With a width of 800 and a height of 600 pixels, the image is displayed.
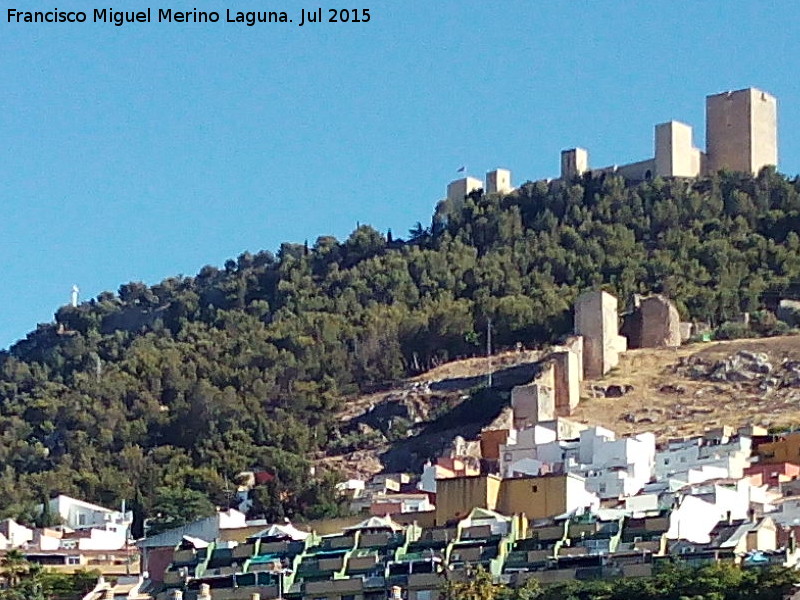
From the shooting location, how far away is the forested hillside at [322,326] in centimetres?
6041

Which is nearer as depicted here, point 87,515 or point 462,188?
point 87,515

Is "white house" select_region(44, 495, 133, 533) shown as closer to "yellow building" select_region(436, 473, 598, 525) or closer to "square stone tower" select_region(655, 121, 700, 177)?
"yellow building" select_region(436, 473, 598, 525)

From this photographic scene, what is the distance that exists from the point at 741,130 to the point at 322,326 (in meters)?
15.9

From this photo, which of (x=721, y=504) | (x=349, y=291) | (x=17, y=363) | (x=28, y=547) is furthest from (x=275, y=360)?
(x=721, y=504)

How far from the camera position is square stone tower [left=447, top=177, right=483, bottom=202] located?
276 ft

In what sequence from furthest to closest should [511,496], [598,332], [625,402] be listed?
[598,332], [625,402], [511,496]

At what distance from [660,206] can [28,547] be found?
1290 inches

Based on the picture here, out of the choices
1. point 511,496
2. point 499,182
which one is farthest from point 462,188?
point 511,496

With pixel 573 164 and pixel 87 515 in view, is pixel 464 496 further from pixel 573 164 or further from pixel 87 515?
pixel 573 164

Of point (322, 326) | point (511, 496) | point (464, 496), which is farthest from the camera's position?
point (322, 326)

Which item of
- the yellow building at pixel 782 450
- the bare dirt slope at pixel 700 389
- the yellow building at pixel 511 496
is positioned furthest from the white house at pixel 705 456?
the bare dirt slope at pixel 700 389

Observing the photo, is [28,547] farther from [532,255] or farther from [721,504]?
[532,255]

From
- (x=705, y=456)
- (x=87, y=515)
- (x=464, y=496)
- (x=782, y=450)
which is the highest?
(x=782, y=450)

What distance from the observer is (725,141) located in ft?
257
